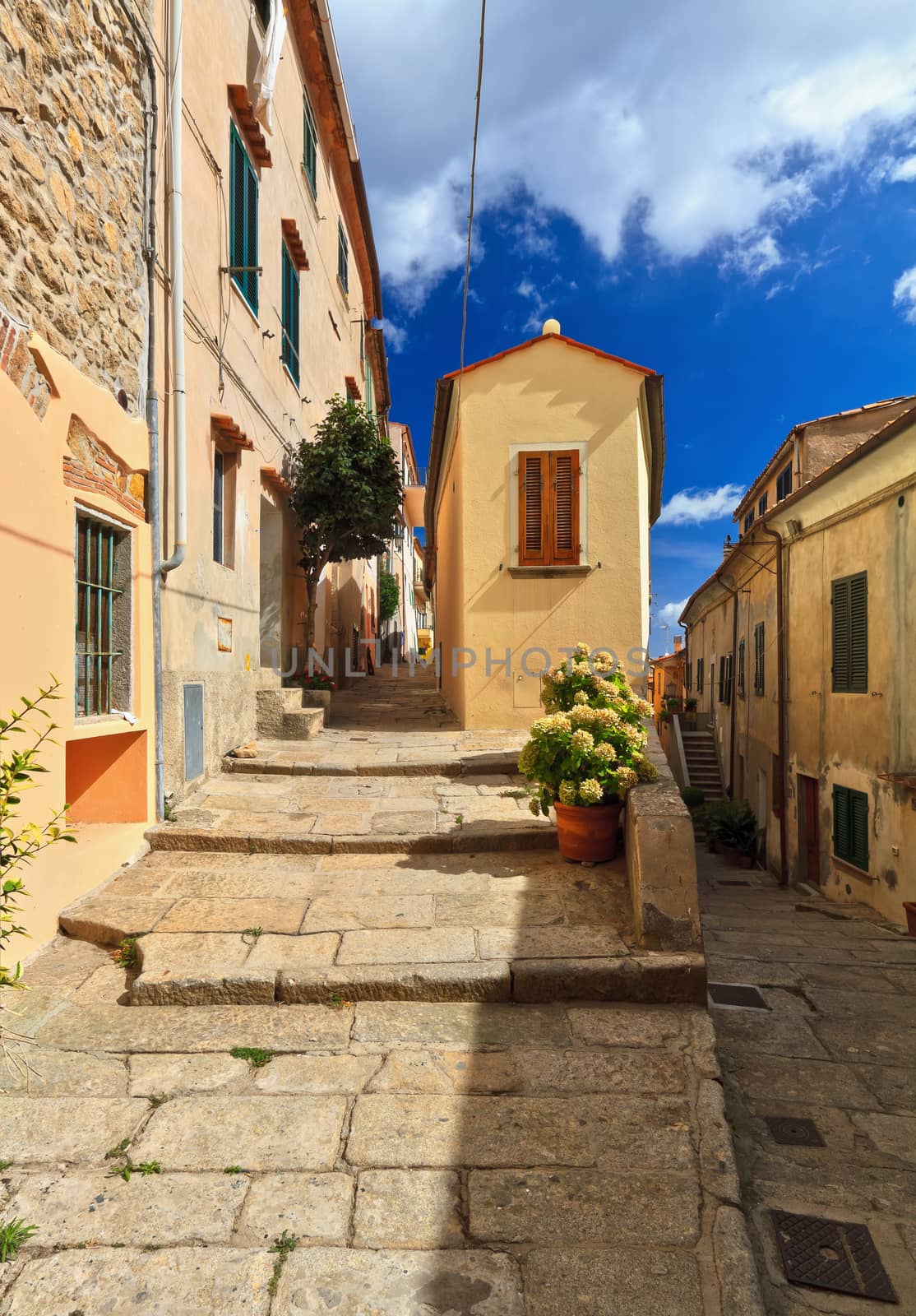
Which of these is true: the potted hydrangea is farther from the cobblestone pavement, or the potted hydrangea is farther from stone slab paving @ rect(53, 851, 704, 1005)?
the cobblestone pavement

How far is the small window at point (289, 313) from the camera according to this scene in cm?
952

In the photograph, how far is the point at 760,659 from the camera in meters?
14.2

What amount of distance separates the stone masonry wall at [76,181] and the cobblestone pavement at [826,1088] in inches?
195

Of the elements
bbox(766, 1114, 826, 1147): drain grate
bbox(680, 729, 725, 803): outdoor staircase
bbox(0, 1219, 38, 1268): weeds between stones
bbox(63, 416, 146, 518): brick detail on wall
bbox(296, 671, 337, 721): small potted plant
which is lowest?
bbox(680, 729, 725, 803): outdoor staircase

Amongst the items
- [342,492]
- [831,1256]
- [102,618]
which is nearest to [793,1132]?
[831,1256]

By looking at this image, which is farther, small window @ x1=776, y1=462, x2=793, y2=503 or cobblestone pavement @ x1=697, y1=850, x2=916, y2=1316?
small window @ x1=776, y1=462, x2=793, y2=503

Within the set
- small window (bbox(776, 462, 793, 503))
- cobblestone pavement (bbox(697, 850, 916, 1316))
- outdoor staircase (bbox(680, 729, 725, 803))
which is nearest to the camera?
cobblestone pavement (bbox(697, 850, 916, 1316))

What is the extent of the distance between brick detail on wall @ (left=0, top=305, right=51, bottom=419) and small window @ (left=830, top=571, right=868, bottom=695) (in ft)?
29.8

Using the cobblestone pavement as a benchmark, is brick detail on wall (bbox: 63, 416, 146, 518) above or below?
above

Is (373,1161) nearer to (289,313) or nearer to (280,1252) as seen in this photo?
(280,1252)

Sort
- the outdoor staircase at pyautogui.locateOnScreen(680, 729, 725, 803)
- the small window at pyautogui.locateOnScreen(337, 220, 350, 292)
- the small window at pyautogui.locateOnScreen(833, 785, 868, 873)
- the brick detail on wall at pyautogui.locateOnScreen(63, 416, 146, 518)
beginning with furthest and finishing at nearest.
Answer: the outdoor staircase at pyautogui.locateOnScreen(680, 729, 725, 803), the small window at pyautogui.locateOnScreen(337, 220, 350, 292), the small window at pyautogui.locateOnScreen(833, 785, 868, 873), the brick detail on wall at pyautogui.locateOnScreen(63, 416, 146, 518)

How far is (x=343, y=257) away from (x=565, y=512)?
27.7 feet

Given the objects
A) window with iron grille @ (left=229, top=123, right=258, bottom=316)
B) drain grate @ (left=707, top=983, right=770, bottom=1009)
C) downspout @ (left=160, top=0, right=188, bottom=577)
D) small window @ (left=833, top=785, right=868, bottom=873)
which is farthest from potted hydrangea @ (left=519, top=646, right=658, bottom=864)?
small window @ (left=833, top=785, right=868, bottom=873)

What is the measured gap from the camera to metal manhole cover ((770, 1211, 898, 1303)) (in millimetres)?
2059
